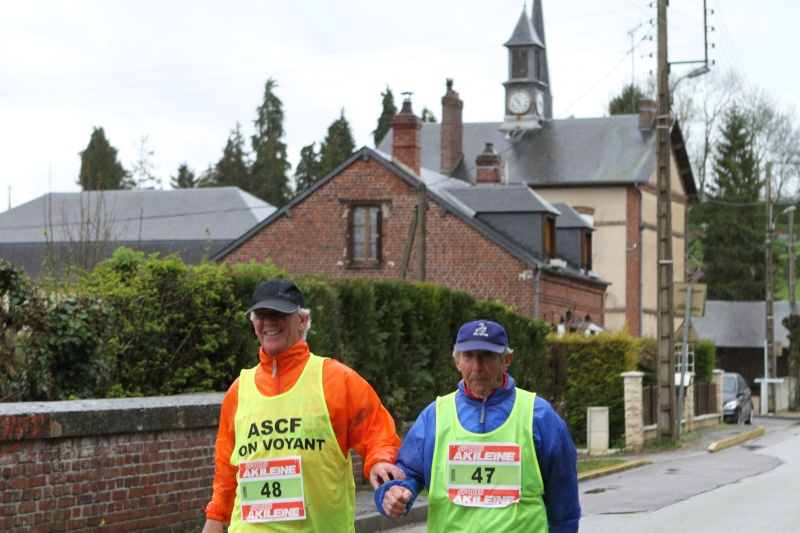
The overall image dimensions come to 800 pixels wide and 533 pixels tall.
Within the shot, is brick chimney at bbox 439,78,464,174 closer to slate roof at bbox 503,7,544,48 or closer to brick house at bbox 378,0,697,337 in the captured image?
brick house at bbox 378,0,697,337

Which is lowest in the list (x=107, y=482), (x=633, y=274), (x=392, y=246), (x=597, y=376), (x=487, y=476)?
(x=107, y=482)

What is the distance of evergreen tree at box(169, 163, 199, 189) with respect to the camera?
9631cm

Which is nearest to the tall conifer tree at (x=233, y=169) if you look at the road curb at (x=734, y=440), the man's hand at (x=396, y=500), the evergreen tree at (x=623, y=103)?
the evergreen tree at (x=623, y=103)

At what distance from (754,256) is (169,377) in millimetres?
73837

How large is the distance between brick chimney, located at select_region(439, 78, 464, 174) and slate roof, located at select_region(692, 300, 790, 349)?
1472 cm

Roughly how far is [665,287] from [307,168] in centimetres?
7117

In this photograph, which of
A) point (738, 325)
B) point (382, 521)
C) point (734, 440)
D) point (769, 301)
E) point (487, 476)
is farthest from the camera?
point (738, 325)

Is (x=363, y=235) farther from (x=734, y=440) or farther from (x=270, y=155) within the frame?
(x=270, y=155)

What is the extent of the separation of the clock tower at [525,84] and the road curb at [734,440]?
33.4 meters

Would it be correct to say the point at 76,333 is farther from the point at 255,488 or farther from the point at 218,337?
the point at 255,488

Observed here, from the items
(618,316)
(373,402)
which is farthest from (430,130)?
(373,402)

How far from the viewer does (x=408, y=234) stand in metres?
39.8

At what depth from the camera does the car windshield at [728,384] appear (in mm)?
38469

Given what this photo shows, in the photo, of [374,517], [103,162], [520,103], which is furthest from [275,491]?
[103,162]
